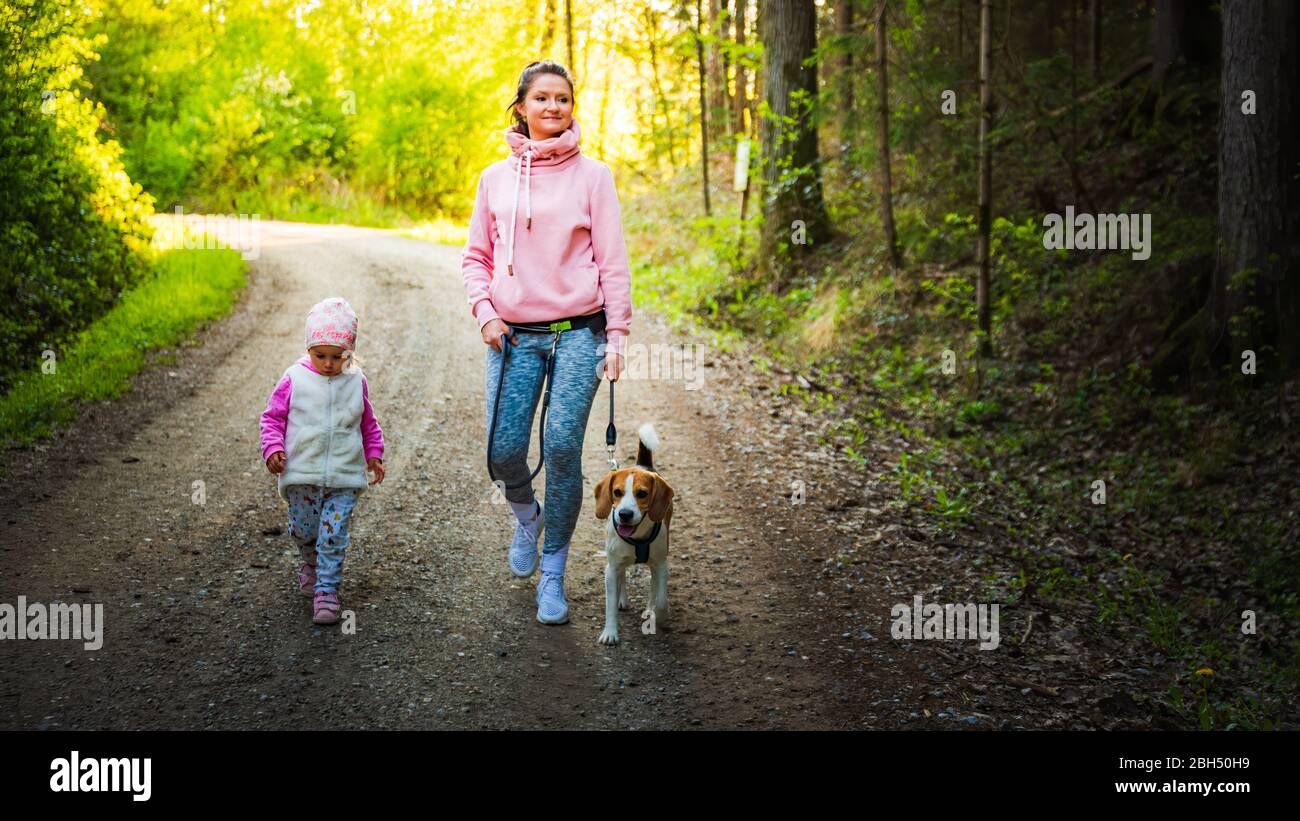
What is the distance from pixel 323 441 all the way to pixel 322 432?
5cm

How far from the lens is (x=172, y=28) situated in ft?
85.0

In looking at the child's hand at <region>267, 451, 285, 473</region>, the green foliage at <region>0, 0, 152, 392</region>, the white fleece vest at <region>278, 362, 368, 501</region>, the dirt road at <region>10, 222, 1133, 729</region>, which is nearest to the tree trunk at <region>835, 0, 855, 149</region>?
the dirt road at <region>10, 222, 1133, 729</region>

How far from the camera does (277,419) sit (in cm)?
489

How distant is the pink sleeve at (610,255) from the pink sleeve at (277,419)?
1.64 metres

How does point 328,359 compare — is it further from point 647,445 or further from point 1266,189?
point 1266,189

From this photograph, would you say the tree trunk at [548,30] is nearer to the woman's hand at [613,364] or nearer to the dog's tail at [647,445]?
the dog's tail at [647,445]

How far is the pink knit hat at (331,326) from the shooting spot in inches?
192
